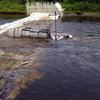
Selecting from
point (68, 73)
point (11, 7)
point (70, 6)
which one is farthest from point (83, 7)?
point (68, 73)

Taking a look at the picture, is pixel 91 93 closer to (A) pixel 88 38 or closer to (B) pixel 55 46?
(B) pixel 55 46

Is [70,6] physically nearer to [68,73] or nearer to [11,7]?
[11,7]

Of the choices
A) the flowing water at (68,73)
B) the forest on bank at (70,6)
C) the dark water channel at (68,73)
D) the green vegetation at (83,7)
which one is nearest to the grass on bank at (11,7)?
the forest on bank at (70,6)

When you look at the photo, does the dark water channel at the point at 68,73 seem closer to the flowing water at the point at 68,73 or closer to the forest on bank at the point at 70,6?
the flowing water at the point at 68,73

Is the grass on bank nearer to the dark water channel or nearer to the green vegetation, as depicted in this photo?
the green vegetation

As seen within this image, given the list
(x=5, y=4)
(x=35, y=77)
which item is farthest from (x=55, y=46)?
(x=5, y=4)

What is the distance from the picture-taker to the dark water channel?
830 inches

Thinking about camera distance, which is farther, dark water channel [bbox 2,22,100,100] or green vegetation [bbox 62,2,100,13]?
green vegetation [bbox 62,2,100,13]

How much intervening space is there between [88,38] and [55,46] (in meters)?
8.56

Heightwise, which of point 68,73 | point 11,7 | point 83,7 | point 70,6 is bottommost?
point 68,73

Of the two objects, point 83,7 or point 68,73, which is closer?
point 68,73

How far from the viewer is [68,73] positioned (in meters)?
25.8

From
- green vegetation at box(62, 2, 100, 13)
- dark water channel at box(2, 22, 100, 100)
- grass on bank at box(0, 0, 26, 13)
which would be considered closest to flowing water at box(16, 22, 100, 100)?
dark water channel at box(2, 22, 100, 100)

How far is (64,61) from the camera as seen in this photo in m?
29.8
